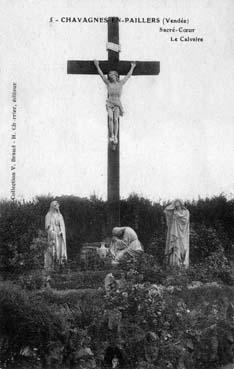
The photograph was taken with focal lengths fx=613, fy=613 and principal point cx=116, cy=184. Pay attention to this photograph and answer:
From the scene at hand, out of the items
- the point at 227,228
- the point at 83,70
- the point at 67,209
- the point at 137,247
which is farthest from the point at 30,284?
the point at 227,228

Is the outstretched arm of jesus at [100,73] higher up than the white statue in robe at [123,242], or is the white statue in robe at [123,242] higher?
the outstretched arm of jesus at [100,73]

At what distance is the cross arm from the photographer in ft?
53.4

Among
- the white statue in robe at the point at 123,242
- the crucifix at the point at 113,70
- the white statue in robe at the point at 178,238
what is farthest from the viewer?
the crucifix at the point at 113,70

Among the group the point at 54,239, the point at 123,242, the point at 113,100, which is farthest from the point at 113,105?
the point at 54,239

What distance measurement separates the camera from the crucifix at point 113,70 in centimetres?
1625

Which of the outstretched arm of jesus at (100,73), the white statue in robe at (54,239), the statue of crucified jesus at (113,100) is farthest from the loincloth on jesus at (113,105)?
the white statue in robe at (54,239)

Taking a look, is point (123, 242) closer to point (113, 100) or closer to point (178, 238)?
point (178, 238)

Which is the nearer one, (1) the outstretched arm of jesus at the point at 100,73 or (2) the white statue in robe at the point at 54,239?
(2) the white statue in robe at the point at 54,239

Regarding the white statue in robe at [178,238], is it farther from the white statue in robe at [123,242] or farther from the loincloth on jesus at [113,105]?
the loincloth on jesus at [113,105]

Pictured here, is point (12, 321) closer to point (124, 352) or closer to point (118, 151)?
point (124, 352)

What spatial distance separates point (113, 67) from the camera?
53.8 ft

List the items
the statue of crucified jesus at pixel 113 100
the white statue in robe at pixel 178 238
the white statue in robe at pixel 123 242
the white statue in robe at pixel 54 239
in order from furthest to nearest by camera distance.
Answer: the statue of crucified jesus at pixel 113 100 → the white statue in robe at pixel 54 239 → the white statue in robe at pixel 178 238 → the white statue in robe at pixel 123 242

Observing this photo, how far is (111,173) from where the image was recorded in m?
16.3

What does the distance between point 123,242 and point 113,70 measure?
4679mm
